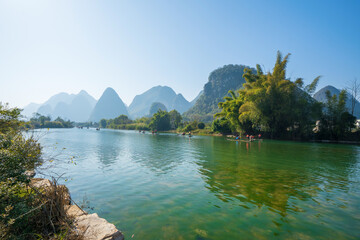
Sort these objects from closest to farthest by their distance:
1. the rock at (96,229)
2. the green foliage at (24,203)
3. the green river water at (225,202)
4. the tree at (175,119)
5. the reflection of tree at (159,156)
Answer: the green foliage at (24,203) < the rock at (96,229) < the green river water at (225,202) < the reflection of tree at (159,156) < the tree at (175,119)

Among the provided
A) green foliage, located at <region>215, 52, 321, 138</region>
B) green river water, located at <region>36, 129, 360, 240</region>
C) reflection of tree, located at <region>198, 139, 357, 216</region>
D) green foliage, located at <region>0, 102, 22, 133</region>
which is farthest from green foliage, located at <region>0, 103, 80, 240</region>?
green foliage, located at <region>215, 52, 321, 138</region>

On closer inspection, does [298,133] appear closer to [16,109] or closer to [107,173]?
[107,173]

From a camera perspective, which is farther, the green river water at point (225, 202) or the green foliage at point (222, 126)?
the green foliage at point (222, 126)

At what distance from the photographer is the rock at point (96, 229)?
3532 mm

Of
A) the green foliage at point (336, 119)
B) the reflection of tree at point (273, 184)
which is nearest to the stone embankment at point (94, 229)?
the reflection of tree at point (273, 184)

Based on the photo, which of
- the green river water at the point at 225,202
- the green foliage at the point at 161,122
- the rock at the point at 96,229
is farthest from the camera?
the green foliage at the point at 161,122

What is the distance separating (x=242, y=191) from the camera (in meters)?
7.82

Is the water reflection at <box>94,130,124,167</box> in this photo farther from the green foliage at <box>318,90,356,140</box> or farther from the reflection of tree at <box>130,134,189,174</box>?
the green foliage at <box>318,90,356,140</box>

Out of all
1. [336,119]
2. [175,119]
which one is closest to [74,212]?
[336,119]

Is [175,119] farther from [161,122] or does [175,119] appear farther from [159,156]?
[159,156]

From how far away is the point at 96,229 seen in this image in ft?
12.4

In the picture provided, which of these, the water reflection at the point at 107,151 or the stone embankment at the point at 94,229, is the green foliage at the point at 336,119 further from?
the stone embankment at the point at 94,229

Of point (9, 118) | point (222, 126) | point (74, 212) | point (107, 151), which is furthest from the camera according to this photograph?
point (222, 126)

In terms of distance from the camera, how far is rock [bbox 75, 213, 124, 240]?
353cm
